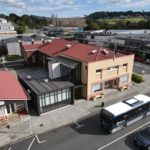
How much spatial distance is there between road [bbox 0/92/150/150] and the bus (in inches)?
37.4

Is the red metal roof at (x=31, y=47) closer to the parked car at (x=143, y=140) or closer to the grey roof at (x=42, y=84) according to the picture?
the grey roof at (x=42, y=84)

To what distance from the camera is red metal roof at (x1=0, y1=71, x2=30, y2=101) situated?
24.4 metres

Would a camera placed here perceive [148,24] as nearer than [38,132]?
No

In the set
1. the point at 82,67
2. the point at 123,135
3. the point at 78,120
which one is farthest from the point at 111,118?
the point at 82,67

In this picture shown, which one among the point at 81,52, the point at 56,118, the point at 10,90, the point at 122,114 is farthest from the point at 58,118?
the point at 81,52

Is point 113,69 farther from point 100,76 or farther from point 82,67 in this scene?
point 82,67

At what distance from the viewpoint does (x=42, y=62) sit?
44750mm

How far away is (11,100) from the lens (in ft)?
79.5

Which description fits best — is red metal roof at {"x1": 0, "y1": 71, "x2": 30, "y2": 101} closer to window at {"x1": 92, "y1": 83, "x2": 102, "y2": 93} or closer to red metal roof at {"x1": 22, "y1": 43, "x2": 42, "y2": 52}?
window at {"x1": 92, "y1": 83, "x2": 102, "y2": 93}

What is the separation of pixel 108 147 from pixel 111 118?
3335 mm

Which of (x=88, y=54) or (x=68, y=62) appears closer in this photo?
(x=68, y=62)

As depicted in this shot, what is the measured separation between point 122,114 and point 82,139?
5.88 m

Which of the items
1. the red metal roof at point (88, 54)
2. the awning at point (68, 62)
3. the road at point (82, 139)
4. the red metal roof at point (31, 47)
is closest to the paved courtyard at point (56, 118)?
the road at point (82, 139)

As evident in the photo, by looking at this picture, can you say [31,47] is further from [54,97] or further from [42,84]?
[54,97]
